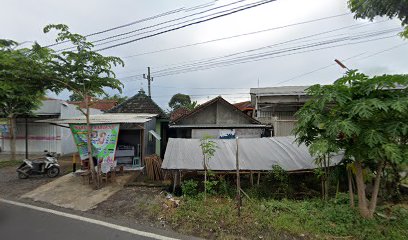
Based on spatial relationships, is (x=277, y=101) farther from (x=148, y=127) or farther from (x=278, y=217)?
(x=278, y=217)

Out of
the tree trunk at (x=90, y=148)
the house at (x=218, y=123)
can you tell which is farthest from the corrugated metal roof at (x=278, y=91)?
the tree trunk at (x=90, y=148)

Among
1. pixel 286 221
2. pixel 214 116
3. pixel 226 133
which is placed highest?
pixel 214 116

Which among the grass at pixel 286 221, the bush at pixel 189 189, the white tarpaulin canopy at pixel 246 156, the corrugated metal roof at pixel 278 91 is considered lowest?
the grass at pixel 286 221

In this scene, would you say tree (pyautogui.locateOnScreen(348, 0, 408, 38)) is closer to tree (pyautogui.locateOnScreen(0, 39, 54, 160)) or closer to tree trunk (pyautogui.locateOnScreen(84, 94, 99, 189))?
tree trunk (pyautogui.locateOnScreen(84, 94, 99, 189))

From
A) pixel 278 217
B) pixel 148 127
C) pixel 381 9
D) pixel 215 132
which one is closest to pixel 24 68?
pixel 148 127

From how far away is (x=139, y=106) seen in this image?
17.2m

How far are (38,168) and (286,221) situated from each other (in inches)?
414

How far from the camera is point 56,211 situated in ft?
22.4

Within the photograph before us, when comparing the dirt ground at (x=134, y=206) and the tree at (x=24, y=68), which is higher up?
the tree at (x=24, y=68)

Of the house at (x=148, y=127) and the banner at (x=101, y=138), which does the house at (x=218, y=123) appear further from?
the banner at (x=101, y=138)

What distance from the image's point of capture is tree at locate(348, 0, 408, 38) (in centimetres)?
745

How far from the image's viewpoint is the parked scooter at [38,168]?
10.4 metres

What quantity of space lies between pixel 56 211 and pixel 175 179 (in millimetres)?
3487

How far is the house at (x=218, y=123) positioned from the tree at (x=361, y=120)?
5.90 meters
